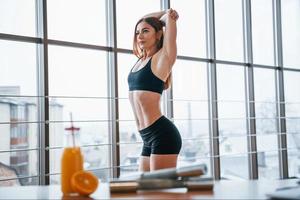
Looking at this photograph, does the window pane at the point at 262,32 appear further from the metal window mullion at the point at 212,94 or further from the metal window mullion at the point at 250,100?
the metal window mullion at the point at 212,94

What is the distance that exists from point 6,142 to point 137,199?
2.36 metres

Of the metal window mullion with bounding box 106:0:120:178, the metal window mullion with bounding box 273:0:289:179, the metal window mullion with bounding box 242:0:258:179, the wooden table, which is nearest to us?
the wooden table

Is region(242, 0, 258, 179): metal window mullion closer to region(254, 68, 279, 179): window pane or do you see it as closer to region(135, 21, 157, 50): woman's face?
region(254, 68, 279, 179): window pane

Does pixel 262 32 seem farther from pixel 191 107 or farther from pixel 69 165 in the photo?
pixel 69 165

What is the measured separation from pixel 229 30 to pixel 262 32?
657mm

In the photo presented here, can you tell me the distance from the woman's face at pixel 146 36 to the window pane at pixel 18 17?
1.58 m

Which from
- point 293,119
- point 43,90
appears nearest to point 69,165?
point 43,90

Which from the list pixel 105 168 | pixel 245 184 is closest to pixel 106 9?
pixel 105 168

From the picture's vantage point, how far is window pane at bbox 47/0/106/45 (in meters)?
3.26

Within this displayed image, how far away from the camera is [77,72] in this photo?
11.2 ft

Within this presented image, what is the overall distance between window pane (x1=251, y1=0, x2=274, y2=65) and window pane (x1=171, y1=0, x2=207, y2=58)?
0.91m

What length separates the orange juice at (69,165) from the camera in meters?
1.01

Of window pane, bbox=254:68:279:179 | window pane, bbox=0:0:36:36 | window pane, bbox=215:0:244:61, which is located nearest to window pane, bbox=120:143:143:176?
window pane, bbox=0:0:36:36

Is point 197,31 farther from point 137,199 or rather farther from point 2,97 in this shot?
point 137,199
